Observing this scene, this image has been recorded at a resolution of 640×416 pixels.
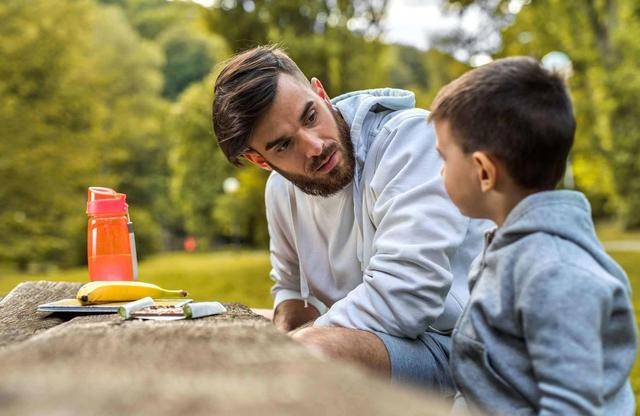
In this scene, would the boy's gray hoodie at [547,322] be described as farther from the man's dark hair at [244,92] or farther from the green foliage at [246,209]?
the green foliage at [246,209]

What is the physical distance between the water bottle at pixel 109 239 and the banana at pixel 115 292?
0.92ft

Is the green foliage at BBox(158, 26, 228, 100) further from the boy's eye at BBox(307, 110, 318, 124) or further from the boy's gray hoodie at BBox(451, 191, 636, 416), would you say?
the boy's gray hoodie at BBox(451, 191, 636, 416)

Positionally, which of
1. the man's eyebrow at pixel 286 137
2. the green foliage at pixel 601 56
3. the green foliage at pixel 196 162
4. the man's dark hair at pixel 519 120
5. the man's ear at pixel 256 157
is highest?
the man's dark hair at pixel 519 120

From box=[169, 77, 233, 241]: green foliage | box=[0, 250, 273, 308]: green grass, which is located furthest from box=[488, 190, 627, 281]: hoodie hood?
box=[169, 77, 233, 241]: green foliage

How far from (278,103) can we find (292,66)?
0.19 meters

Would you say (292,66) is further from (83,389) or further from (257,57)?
(83,389)

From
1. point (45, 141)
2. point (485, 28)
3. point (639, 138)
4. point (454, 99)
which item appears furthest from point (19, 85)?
point (454, 99)

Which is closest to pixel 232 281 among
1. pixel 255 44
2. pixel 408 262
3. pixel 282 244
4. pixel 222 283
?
pixel 222 283

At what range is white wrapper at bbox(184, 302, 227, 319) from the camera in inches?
70.7

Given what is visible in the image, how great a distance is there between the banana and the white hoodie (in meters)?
0.50

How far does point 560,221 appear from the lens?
1532mm

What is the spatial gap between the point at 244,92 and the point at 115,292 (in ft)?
2.34

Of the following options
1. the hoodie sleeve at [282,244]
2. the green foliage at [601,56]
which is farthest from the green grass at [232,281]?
the hoodie sleeve at [282,244]

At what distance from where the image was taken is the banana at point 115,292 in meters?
2.20
